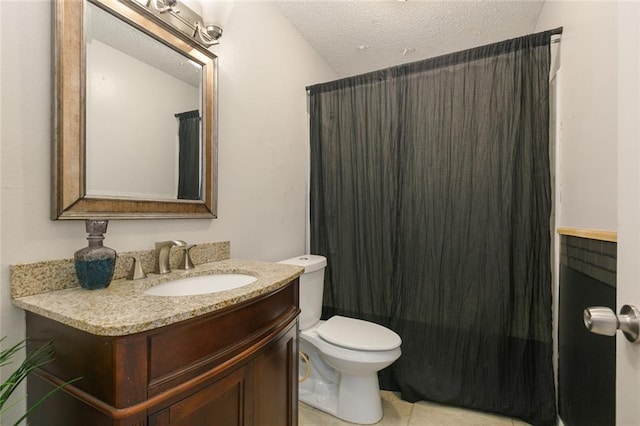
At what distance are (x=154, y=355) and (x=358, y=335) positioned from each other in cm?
119

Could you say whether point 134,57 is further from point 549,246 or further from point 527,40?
point 549,246

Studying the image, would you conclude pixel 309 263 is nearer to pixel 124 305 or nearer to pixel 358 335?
pixel 358 335

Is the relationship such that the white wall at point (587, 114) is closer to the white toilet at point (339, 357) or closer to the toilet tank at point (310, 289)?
the white toilet at point (339, 357)

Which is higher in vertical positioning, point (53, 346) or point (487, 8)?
point (487, 8)

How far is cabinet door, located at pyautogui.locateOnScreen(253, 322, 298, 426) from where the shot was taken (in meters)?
0.95

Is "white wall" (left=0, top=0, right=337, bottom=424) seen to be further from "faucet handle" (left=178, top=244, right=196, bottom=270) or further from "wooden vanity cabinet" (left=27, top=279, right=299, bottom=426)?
"wooden vanity cabinet" (left=27, top=279, right=299, bottom=426)

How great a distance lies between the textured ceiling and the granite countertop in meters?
1.74

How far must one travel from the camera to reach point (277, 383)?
1058 mm

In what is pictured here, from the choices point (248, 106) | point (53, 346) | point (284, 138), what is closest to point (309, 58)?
point (284, 138)

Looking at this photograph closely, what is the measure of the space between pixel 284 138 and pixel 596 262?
169 cm

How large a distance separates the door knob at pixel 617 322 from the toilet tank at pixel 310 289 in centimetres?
132

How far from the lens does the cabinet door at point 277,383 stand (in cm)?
95

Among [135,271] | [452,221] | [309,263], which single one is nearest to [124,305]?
[135,271]

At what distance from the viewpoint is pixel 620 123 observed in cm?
53
